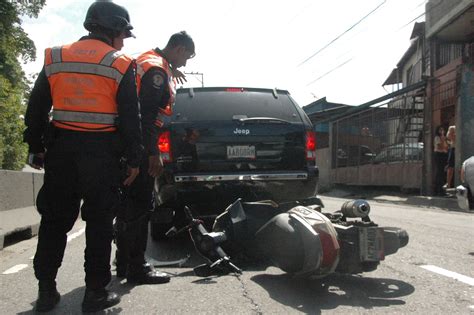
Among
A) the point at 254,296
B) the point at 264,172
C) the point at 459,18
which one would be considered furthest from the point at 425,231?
the point at 459,18

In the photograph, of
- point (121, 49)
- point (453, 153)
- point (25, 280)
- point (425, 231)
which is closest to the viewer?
point (121, 49)

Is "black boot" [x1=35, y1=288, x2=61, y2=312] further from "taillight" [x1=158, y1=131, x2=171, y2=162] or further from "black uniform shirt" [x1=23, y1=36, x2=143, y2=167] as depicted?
"taillight" [x1=158, y1=131, x2=171, y2=162]

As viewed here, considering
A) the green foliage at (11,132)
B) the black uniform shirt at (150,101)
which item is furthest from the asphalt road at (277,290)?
the green foliage at (11,132)

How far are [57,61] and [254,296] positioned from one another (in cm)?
216

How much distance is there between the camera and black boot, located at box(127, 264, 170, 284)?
13.8 ft

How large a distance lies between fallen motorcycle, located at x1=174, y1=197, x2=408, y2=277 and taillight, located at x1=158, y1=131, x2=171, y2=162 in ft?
3.00

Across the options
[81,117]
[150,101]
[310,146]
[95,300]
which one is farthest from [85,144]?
[310,146]

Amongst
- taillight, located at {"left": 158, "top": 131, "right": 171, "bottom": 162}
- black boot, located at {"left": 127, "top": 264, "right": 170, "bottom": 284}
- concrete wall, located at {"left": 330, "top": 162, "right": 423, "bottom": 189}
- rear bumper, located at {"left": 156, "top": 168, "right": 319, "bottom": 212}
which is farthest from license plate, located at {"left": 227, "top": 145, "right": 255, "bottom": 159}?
concrete wall, located at {"left": 330, "top": 162, "right": 423, "bottom": 189}

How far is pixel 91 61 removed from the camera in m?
3.44

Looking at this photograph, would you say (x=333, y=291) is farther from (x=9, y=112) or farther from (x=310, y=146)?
(x=9, y=112)

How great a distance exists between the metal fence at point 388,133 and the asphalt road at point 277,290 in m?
12.6

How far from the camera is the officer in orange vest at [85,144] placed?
11.3 ft

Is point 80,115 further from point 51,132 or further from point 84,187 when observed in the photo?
point 84,187

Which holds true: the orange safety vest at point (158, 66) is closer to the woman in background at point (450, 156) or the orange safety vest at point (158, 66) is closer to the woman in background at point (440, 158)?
the woman in background at point (450, 156)
